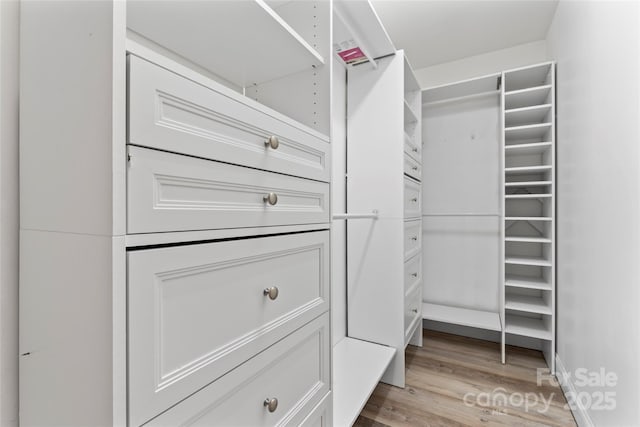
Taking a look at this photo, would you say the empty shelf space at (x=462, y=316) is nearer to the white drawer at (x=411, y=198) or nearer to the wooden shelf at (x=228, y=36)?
the white drawer at (x=411, y=198)

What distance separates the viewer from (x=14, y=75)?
621 millimetres

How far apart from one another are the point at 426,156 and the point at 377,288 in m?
1.48

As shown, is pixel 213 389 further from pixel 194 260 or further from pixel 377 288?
pixel 377 288

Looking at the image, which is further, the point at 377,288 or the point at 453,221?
the point at 453,221

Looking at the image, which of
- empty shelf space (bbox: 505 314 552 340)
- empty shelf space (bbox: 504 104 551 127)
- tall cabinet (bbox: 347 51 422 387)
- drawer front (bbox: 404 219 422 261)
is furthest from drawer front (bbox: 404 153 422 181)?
empty shelf space (bbox: 505 314 552 340)

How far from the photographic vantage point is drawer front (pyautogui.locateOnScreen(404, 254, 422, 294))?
205 cm

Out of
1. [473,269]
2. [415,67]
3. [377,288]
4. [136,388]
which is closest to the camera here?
[136,388]

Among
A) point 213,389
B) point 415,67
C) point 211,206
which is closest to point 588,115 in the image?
point 415,67

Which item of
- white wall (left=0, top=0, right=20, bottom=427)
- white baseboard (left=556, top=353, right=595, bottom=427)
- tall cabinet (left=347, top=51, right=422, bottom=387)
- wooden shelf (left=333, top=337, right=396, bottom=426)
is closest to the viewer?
white wall (left=0, top=0, right=20, bottom=427)

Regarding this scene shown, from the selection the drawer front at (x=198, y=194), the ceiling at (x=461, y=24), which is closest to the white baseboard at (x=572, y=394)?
the drawer front at (x=198, y=194)

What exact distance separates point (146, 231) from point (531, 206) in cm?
276

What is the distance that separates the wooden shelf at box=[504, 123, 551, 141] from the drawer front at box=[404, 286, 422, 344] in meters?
1.32

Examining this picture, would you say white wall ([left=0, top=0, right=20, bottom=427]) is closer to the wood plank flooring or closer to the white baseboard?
the wood plank flooring

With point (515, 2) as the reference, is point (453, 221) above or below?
below
